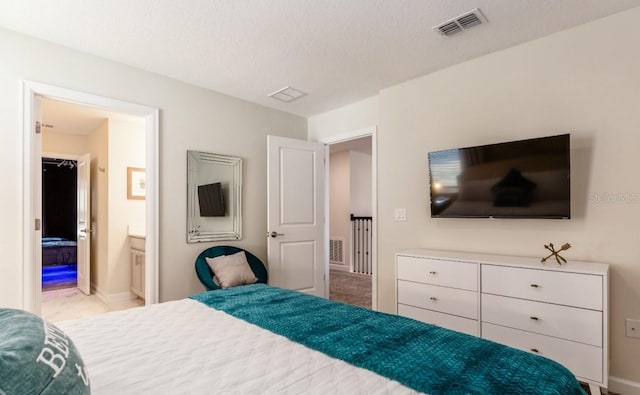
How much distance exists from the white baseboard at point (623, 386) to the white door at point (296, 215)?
9.12ft

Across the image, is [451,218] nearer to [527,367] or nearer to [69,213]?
[527,367]

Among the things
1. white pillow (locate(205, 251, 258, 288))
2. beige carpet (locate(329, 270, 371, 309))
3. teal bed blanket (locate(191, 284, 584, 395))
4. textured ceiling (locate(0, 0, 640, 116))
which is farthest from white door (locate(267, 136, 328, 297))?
teal bed blanket (locate(191, 284, 584, 395))

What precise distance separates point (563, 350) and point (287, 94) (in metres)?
3.17

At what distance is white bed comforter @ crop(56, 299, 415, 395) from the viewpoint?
0.98 meters

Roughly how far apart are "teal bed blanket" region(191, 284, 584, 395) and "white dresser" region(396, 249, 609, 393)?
3.62 ft

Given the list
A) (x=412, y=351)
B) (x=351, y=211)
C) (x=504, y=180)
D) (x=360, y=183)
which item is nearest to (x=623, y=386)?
(x=504, y=180)

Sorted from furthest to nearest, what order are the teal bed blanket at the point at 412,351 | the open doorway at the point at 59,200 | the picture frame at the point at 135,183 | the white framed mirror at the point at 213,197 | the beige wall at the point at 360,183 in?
1. the open doorway at the point at 59,200
2. the beige wall at the point at 360,183
3. the picture frame at the point at 135,183
4. the white framed mirror at the point at 213,197
5. the teal bed blanket at the point at 412,351

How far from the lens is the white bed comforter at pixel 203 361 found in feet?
3.21

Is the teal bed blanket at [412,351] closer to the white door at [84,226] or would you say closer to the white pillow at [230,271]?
the white pillow at [230,271]

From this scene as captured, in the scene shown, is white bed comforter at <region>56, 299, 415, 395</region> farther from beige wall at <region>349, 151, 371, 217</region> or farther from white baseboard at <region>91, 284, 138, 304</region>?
beige wall at <region>349, 151, 371, 217</region>

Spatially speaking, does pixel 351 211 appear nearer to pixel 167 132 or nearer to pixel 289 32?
pixel 167 132

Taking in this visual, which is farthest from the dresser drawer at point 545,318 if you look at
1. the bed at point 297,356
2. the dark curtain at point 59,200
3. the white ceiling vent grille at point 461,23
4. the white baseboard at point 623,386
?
the dark curtain at point 59,200

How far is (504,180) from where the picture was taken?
253 cm

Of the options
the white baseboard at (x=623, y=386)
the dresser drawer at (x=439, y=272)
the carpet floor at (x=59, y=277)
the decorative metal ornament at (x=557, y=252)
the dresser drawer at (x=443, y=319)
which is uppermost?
the decorative metal ornament at (x=557, y=252)
